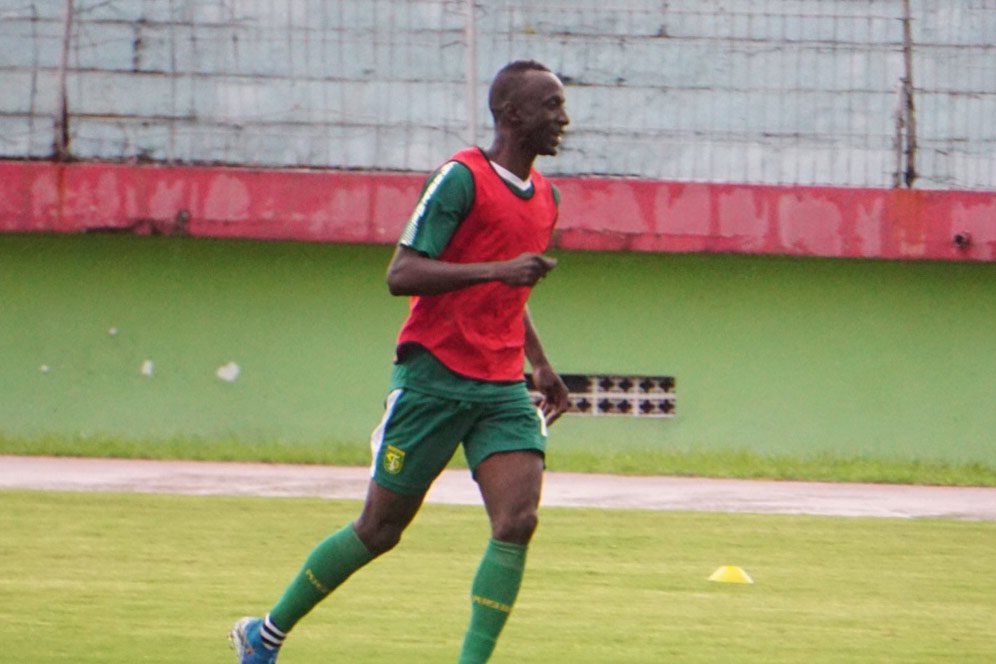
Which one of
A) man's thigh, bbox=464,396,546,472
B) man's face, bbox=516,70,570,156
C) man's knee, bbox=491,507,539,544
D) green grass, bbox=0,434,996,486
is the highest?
man's face, bbox=516,70,570,156

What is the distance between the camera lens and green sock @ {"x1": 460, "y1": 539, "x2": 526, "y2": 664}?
5109 mm

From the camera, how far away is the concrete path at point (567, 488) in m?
11.4

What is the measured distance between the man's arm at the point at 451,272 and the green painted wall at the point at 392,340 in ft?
30.4

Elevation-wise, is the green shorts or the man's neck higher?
the man's neck

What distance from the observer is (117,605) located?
273 inches

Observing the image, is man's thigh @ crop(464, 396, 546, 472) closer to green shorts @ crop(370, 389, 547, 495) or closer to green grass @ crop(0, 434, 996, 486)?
green shorts @ crop(370, 389, 547, 495)

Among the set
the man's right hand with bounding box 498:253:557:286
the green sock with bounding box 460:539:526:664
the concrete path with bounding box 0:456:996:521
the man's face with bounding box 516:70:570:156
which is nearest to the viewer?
the man's right hand with bounding box 498:253:557:286

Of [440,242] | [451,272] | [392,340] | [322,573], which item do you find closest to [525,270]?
[451,272]

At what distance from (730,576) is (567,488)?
4.23 metres

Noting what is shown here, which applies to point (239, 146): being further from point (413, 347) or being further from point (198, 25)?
point (413, 347)

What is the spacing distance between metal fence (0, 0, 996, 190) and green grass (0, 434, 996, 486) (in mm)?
2288

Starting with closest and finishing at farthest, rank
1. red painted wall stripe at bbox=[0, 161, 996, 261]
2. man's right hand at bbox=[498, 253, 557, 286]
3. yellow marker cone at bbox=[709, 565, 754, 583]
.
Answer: man's right hand at bbox=[498, 253, 557, 286] < yellow marker cone at bbox=[709, 565, 754, 583] < red painted wall stripe at bbox=[0, 161, 996, 261]

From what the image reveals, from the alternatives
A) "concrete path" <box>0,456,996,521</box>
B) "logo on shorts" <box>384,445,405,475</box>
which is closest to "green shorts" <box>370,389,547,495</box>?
"logo on shorts" <box>384,445,405,475</box>

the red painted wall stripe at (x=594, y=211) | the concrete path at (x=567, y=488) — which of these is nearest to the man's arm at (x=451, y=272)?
the concrete path at (x=567, y=488)
